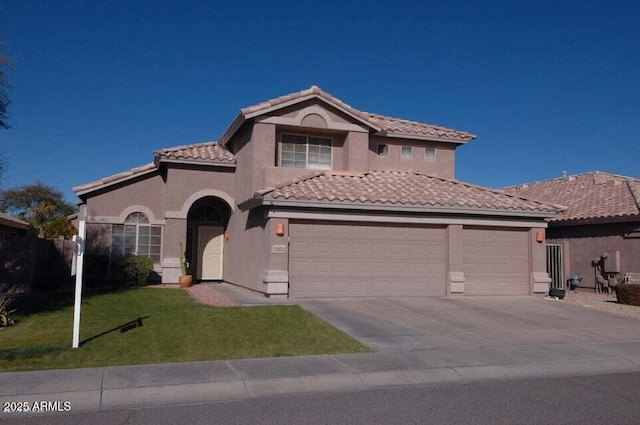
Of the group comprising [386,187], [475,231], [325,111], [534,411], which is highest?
[325,111]

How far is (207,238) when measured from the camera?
22766 mm

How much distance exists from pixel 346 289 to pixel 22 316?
812 centimetres

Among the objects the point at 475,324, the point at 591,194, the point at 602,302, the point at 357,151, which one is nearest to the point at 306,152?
the point at 357,151

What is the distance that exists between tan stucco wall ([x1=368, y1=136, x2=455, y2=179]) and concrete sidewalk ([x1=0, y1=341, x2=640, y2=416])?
11195mm

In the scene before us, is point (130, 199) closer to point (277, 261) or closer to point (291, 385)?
point (277, 261)

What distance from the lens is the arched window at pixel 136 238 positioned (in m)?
21.0

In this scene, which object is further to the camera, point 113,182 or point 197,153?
point 197,153

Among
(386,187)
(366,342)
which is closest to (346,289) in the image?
(386,187)

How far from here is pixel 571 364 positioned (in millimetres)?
9578

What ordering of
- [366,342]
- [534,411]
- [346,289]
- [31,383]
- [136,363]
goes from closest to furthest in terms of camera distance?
[534,411] → [31,383] → [136,363] → [366,342] → [346,289]

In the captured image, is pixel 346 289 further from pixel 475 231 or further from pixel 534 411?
pixel 534 411

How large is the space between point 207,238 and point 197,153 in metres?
3.58

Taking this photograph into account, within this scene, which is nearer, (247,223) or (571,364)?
(571,364)

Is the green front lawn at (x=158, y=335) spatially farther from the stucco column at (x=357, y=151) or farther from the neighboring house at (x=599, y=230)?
the neighboring house at (x=599, y=230)
